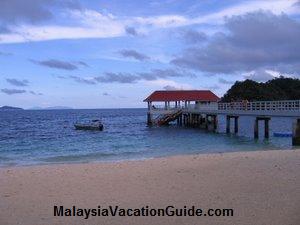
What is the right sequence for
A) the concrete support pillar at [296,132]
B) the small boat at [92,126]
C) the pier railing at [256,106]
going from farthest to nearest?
the small boat at [92,126]
the pier railing at [256,106]
the concrete support pillar at [296,132]

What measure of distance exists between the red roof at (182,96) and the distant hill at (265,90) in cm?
2922

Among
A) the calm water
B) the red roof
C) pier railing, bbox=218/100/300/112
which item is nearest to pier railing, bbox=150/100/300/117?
pier railing, bbox=218/100/300/112

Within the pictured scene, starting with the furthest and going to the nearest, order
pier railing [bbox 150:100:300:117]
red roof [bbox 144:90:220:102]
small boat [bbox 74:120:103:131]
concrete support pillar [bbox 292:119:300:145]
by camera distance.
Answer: red roof [bbox 144:90:220:102] < small boat [bbox 74:120:103:131] < pier railing [bbox 150:100:300:117] < concrete support pillar [bbox 292:119:300:145]

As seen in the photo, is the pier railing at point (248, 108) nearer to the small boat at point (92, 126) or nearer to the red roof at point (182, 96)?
the red roof at point (182, 96)

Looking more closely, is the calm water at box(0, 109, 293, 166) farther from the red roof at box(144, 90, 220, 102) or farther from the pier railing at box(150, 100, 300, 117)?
the red roof at box(144, 90, 220, 102)

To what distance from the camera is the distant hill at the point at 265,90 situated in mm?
97875

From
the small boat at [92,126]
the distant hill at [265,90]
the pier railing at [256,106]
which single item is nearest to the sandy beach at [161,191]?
the pier railing at [256,106]

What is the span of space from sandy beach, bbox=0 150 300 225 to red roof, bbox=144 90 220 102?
46.9m

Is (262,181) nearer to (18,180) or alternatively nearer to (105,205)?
(105,205)

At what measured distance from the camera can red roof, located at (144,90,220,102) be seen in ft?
204

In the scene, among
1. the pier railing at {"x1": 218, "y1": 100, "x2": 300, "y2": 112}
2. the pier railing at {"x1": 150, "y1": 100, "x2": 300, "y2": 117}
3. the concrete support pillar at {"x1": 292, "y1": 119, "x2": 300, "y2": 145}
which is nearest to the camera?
the concrete support pillar at {"x1": 292, "y1": 119, "x2": 300, "y2": 145}

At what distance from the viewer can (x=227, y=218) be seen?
27.0 ft

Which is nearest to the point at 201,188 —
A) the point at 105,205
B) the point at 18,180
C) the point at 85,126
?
the point at 105,205

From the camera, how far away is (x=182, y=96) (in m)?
62.5
